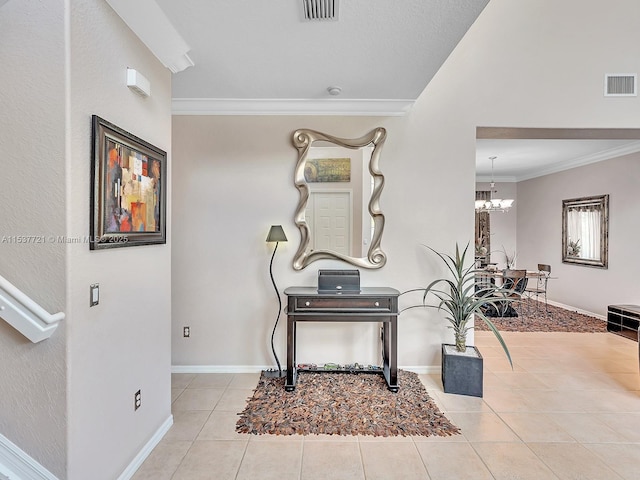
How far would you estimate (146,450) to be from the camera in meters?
2.03

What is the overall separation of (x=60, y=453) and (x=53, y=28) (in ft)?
5.89

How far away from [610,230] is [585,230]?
0.50m

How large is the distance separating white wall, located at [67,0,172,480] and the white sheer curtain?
6.53 meters

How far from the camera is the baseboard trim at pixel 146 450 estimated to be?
5.99ft

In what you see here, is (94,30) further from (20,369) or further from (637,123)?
(637,123)

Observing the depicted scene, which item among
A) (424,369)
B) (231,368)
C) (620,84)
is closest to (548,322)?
(424,369)

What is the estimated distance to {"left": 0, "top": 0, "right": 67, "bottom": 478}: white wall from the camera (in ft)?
4.47

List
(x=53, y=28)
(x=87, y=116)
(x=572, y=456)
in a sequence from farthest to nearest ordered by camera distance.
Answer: (x=572, y=456) < (x=87, y=116) < (x=53, y=28)

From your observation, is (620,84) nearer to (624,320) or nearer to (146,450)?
(624,320)

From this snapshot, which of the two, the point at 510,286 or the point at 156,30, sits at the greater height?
the point at 156,30

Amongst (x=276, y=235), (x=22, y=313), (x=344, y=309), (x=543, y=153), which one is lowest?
(x=344, y=309)

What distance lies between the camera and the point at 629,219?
16.2ft

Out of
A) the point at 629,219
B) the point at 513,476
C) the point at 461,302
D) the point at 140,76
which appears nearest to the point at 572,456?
the point at 513,476

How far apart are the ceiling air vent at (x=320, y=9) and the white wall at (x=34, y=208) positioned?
116cm
